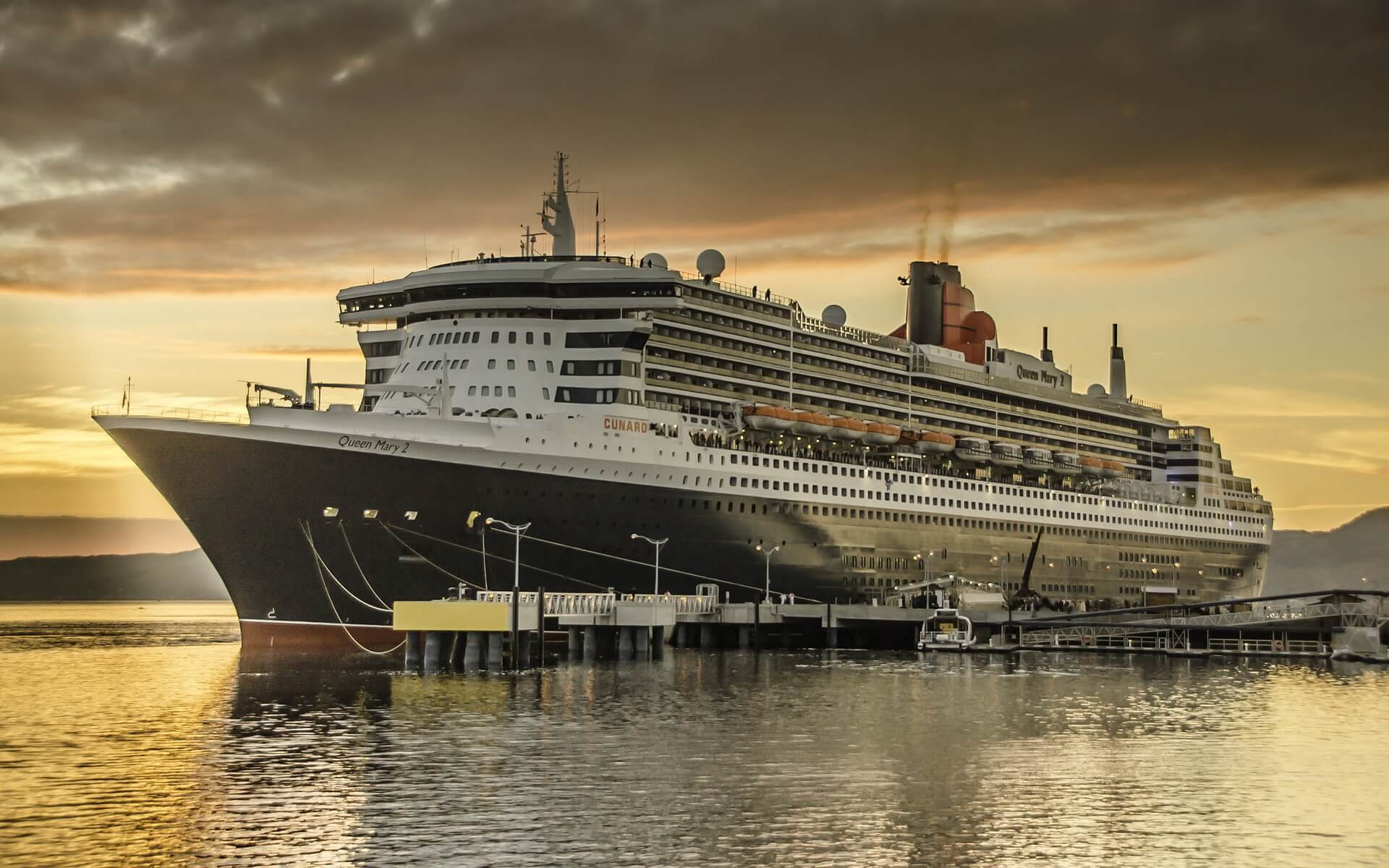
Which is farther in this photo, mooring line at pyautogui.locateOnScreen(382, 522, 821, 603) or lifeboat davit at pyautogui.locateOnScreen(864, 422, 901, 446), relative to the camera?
lifeboat davit at pyautogui.locateOnScreen(864, 422, 901, 446)

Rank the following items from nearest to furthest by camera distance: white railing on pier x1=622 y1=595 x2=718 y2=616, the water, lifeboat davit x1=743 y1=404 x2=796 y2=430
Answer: the water < white railing on pier x1=622 y1=595 x2=718 y2=616 < lifeboat davit x1=743 y1=404 x2=796 y2=430

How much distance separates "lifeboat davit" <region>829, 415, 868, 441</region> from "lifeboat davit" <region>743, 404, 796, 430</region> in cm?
409

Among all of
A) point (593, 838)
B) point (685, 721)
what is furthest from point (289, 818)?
point (685, 721)

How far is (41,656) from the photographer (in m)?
78.9

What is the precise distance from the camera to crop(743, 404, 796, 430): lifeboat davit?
67.6 m

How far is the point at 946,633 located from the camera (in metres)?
70.4

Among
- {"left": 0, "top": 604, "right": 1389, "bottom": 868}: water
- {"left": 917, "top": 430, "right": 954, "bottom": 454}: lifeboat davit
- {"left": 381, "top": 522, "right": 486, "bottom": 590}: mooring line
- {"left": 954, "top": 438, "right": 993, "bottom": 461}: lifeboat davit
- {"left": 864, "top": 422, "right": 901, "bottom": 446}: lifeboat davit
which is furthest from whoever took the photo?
{"left": 954, "top": 438, "right": 993, "bottom": 461}: lifeboat davit

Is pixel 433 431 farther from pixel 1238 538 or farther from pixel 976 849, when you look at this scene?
pixel 1238 538

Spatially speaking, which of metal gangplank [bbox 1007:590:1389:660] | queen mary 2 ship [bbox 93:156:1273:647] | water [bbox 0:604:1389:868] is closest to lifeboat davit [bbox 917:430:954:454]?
queen mary 2 ship [bbox 93:156:1273:647]

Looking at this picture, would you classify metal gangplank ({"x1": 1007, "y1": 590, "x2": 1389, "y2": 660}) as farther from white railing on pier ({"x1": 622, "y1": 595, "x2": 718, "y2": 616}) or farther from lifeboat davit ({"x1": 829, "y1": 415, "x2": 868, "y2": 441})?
white railing on pier ({"x1": 622, "y1": 595, "x2": 718, "y2": 616})

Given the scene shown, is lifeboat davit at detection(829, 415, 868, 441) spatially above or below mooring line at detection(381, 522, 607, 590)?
above

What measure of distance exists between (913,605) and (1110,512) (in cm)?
2338

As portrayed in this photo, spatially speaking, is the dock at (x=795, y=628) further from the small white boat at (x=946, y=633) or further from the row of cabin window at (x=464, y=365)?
the row of cabin window at (x=464, y=365)

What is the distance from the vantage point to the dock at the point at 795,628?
52812mm
